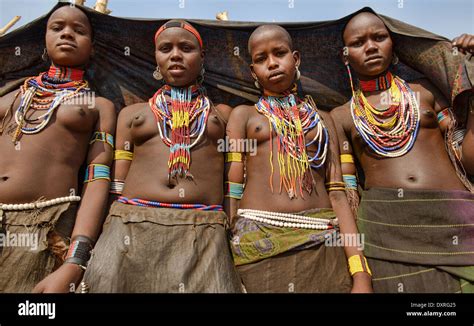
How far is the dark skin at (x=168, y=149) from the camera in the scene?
126 inches

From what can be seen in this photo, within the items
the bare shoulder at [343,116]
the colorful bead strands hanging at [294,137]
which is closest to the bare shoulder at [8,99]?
the colorful bead strands hanging at [294,137]

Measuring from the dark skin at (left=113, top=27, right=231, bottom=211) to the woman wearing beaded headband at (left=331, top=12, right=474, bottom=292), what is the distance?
1259 mm

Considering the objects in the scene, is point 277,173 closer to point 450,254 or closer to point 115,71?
point 450,254

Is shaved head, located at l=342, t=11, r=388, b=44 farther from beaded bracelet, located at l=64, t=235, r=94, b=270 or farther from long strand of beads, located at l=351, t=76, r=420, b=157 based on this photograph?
beaded bracelet, located at l=64, t=235, r=94, b=270

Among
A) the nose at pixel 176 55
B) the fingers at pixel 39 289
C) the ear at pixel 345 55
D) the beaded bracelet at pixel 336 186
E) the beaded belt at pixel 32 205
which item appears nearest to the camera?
the fingers at pixel 39 289

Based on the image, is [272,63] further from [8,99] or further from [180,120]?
[8,99]

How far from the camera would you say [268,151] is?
3.49m

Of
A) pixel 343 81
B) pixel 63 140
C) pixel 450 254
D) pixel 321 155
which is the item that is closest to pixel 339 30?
pixel 343 81

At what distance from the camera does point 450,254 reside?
3.08 metres

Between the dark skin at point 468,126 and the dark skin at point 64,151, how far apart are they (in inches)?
124

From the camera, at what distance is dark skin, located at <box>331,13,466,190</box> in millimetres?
3428

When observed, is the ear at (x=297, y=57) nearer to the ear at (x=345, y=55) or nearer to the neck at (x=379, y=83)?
the ear at (x=345, y=55)

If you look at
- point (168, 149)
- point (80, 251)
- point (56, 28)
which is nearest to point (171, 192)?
point (168, 149)
